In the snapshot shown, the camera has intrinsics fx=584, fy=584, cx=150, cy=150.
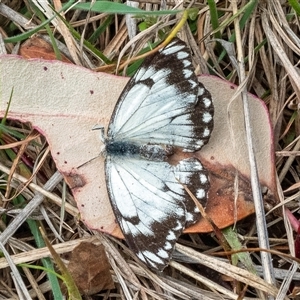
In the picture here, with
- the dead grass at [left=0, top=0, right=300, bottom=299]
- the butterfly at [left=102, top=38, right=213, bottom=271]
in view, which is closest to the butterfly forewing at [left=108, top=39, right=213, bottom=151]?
the butterfly at [left=102, top=38, right=213, bottom=271]

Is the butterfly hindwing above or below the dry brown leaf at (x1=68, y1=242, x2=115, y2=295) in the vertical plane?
above

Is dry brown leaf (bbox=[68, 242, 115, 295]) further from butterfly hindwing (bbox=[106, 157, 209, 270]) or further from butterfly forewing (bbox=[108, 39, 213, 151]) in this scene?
butterfly forewing (bbox=[108, 39, 213, 151])

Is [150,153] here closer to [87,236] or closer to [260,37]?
[87,236]

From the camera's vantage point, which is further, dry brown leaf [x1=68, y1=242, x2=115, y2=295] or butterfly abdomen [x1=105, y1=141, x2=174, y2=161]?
dry brown leaf [x1=68, y1=242, x2=115, y2=295]

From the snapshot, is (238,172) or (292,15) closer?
(238,172)

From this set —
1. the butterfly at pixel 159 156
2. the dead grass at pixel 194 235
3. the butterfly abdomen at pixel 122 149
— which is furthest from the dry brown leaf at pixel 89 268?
the butterfly abdomen at pixel 122 149

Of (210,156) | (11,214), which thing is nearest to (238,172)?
(210,156)

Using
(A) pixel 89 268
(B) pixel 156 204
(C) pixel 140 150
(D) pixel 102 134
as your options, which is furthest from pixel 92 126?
(A) pixel 89 268
